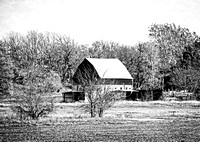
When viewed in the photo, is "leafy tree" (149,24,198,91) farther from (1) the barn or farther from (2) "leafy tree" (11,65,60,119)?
(2) "leafy tree" (11,65,60,119)

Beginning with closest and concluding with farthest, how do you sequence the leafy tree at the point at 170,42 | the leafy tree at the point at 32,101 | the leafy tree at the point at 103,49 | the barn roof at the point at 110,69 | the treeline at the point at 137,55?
the leafy tree at the point at 32,101 < the barn roof at the point at 110,69 < the treeline at the point at 137,55 < the leafy tree at the point at 170,42 < the leafy tree at the point at 103,49

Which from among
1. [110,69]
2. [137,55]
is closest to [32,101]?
[110,69]

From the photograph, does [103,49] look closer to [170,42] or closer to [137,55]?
[137,55]

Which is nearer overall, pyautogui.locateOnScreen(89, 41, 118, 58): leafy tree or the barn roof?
the barn roof

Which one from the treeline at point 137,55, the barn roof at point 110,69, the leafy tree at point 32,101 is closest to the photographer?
the leafy tree at point 32,101

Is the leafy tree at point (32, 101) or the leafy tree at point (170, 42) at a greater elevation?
the leafy tree at point (170, 42)

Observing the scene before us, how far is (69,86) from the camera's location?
228 feet

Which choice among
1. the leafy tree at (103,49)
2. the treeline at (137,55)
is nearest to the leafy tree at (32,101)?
Answer: the treeline at (137,55)

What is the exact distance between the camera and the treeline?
6406cm

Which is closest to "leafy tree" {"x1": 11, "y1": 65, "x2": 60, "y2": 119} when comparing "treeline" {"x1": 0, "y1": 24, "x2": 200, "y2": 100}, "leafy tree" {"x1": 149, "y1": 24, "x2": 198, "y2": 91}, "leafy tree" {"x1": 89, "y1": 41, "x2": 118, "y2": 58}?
"treeline" {"x1": 0, "y1": 24, "x2": 200, "y2": 100}

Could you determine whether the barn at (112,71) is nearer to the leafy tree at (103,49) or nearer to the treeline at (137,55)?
the treeline at (137,55)

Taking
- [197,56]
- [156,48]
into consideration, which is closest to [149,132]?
[156,48]

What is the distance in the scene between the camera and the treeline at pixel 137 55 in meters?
64.1

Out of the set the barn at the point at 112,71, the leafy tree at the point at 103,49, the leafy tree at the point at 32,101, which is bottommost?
the leafy tree at the point at 32,101
